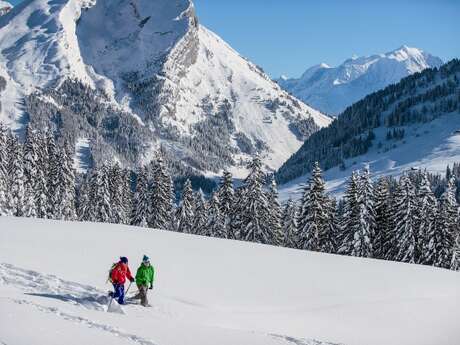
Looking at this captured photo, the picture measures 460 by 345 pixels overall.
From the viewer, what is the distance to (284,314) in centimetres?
2586

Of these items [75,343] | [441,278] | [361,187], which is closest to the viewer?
[75,343]

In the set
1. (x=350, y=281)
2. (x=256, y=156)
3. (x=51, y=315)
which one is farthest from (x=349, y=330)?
(x=256, y=156)

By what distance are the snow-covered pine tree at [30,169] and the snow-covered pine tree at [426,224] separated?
42.7 metres

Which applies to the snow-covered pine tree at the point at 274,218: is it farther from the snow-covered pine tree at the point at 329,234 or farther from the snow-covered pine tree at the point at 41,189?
the snow-covered pine tree at the point at 41,189

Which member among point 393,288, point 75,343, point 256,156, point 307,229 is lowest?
point 75,343

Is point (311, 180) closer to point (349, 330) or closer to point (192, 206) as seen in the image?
point (192, 206)

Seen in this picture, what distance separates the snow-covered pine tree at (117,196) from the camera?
236 feet

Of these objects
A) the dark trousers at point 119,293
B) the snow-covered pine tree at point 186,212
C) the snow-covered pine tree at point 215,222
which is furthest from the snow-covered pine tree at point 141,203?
the dark trousers at point 119,293

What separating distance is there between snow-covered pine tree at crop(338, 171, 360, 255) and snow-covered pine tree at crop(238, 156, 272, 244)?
8.09 meters

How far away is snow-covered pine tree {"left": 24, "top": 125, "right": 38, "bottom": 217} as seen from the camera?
6322 cm

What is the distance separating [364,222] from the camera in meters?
52.6

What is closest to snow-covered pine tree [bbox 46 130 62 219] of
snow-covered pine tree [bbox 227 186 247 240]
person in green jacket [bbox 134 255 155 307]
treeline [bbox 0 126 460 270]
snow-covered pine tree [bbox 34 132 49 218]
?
treeline [bbox 0 126 460 270]

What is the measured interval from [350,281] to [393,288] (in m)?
2.54

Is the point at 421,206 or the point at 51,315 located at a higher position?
the point at 421,206
